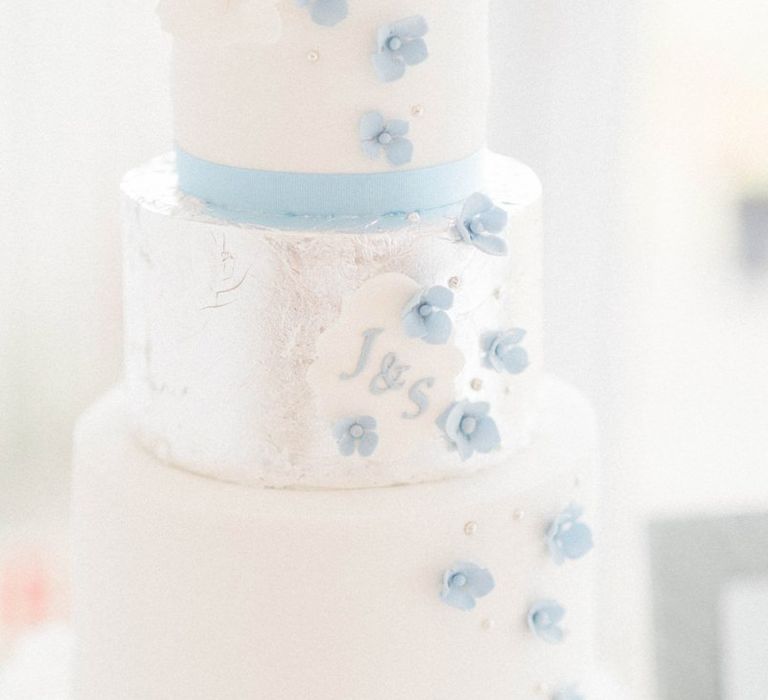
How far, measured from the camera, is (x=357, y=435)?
112 cm

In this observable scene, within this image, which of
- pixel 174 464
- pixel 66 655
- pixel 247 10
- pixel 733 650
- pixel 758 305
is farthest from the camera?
pixel 758 305

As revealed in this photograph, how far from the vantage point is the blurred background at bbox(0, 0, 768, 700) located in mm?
1757

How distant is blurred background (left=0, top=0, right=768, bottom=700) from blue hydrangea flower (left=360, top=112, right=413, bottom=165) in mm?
709

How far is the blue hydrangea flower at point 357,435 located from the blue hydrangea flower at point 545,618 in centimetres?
22

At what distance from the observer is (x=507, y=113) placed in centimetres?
186


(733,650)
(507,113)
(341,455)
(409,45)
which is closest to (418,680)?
(341,455)

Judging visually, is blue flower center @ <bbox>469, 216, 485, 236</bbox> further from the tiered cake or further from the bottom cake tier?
the bottom cake tier

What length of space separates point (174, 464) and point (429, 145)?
1.21 feet

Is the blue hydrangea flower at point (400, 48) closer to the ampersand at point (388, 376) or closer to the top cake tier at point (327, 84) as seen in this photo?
the top cake tier at point (327, 84)

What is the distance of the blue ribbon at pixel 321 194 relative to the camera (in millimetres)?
1126

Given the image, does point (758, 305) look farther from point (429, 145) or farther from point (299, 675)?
point (299, 675)

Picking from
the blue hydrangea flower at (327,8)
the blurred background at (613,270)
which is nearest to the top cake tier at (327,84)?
the blue hydrangea flower at (327,8)

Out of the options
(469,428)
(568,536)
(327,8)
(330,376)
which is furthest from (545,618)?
(327,8)

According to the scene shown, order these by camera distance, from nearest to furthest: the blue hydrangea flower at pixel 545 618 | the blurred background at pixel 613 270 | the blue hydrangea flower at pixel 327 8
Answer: the blue hydrangea flower at pixel 327 8 → the blue hydrangea flower at pixel 545 618 → the blurred background at pixel 613 270
